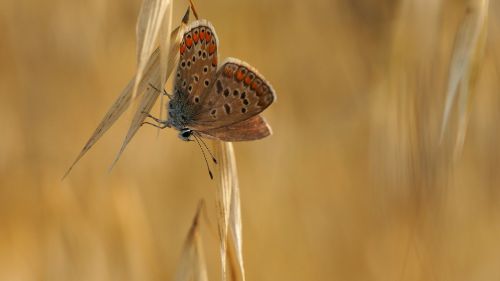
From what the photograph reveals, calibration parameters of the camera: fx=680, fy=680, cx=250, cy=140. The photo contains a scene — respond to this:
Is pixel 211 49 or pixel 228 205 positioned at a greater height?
pixel 211 49

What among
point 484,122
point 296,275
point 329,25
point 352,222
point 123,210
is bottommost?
point 296,275

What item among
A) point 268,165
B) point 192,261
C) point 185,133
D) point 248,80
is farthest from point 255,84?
point 268,165

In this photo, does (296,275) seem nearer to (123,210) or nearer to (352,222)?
(352,222)

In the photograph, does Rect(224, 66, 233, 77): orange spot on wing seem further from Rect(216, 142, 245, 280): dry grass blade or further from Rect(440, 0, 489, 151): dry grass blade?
Rect(440, 0, 489, 151): dry grass blade

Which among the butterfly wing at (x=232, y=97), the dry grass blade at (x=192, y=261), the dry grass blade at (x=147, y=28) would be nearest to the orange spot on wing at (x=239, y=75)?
the butterfly wing at (x=232, y=97)

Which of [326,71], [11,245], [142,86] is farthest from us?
[326,71]

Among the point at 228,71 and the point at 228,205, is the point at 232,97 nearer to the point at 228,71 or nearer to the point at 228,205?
the point at 228,71

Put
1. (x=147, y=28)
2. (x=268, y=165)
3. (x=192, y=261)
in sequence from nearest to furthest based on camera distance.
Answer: (x=147, y=28) → (x=192, y=261) → (x=268, y=165)

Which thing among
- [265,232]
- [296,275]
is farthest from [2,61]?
[296,275]
